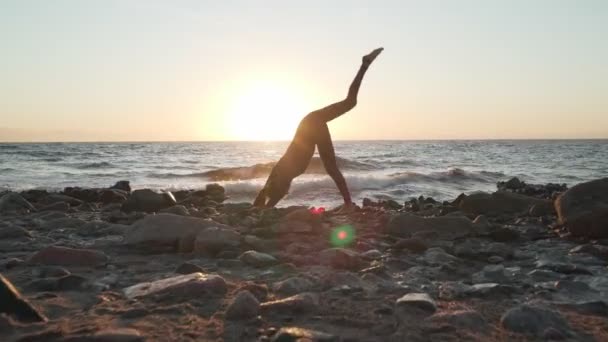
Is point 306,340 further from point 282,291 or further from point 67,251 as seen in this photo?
point 67,251

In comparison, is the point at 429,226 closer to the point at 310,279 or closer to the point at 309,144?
the point at 309,144

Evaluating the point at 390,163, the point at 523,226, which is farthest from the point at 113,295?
the point at 390,163

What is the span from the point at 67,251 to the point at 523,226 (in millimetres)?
4868

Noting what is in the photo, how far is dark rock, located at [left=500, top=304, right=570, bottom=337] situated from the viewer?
223 cm

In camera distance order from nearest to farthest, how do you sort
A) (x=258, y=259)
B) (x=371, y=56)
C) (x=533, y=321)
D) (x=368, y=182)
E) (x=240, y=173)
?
(x=533, y=321) < (x=258, y=259) < (x=371, y=56) < (x=368, y=182) < (x=240, y=173)

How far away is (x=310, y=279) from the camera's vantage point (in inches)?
119

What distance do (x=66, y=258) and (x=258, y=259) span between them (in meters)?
1.39

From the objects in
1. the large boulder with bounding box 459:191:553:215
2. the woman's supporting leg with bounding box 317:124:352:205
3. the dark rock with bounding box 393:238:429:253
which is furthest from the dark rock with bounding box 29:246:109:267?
the large boulder with bounding box 459:191:553:215

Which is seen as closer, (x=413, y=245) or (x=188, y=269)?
(x=188, y=269)

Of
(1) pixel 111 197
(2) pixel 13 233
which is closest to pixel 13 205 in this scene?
(1) pixel 111 197

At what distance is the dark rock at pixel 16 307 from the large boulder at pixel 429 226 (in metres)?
3.55

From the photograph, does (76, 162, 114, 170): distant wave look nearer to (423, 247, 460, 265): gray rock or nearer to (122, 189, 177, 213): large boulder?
(122, 189, 177, 213): large boulder

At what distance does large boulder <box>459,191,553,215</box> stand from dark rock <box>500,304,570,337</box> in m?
5.06

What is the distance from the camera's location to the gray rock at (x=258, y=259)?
361 centimetres
